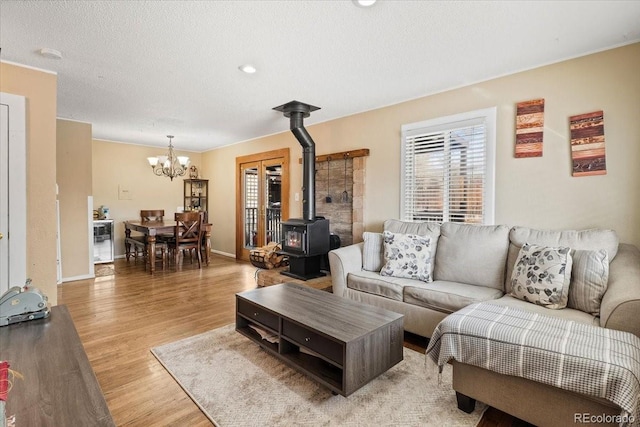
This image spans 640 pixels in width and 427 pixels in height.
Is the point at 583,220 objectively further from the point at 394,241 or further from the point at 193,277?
the point at 193,277

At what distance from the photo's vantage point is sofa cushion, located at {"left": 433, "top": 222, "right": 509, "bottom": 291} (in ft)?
8.87

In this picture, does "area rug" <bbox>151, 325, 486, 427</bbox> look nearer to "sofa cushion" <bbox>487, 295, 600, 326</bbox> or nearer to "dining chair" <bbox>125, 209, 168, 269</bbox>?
"sofa cushion" <bbox>487, 295, 600, 326</bbox>

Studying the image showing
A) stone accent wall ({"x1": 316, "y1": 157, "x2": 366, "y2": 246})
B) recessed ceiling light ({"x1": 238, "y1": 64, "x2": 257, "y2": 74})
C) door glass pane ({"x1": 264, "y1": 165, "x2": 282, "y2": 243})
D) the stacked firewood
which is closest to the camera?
recessed ceiling light ({"x1": 238, "y1": 64, "x2": 257, "y2": 74})

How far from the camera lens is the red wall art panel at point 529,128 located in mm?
2789

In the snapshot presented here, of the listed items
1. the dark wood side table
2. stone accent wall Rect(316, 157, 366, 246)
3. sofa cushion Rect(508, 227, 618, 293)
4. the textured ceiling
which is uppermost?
the textured ceiling

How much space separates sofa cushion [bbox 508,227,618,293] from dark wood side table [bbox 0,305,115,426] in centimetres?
276

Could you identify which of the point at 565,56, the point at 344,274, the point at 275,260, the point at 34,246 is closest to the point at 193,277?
the point at 275,260

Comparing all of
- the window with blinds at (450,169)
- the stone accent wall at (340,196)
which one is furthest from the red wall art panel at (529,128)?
the stone accent wall at (340,196)

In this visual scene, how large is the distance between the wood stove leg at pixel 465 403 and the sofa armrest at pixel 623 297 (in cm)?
89

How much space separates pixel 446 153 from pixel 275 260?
266cm

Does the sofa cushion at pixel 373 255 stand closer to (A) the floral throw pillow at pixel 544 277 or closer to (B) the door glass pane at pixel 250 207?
(A) the floral throw pillow at pixel 544 277

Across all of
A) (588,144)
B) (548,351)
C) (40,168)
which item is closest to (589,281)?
(548,351)

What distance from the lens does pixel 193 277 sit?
4.86 meters

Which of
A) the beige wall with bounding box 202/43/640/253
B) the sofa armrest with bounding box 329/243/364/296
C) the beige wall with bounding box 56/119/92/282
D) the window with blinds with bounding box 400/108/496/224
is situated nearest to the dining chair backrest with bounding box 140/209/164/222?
the beige wall with bounding box 56/119/92/282
